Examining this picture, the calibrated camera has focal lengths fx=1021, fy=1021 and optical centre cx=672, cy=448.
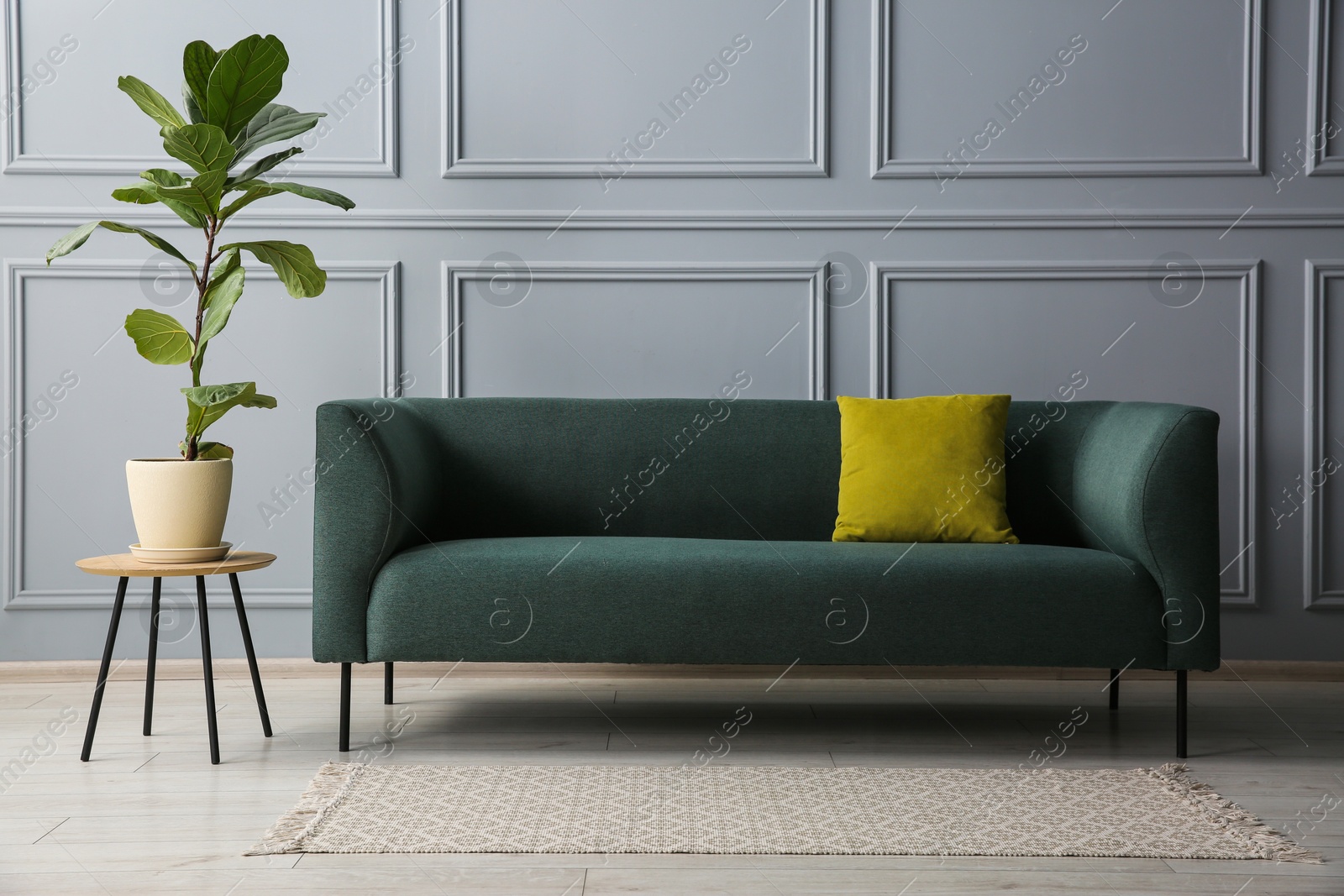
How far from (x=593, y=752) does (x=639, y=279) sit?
4.52ft

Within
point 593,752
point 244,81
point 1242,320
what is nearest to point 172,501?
point 244,81

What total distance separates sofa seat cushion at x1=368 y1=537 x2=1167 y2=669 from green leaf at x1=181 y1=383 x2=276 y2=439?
52 centimetres

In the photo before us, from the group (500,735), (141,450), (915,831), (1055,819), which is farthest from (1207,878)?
(141,450)

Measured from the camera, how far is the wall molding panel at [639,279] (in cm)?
290

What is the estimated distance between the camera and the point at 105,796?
6.02 ft

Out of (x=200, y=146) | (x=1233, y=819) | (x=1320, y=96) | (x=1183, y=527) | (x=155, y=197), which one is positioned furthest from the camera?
(x=1320, y=96)

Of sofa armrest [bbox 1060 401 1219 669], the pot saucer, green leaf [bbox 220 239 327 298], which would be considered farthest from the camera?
green leaf [bbox 220 239 327 298]

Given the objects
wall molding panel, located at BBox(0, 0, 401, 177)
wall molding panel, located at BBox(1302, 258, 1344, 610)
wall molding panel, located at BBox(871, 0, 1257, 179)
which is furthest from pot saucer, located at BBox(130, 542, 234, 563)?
wall molding panel, located at BBox(1302, 258, 1344, 610)

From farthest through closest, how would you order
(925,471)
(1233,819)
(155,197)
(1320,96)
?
1. (1320,96)
2. (925,471)
3. (155,197)
4. (1233,819)

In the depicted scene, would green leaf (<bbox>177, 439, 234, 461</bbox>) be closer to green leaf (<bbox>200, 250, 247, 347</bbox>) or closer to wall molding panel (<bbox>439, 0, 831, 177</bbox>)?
green leaf (<bbox>200, 250, 247, 347</bbox>)

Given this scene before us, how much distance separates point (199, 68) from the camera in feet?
7.39

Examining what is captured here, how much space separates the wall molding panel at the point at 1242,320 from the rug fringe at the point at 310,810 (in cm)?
196

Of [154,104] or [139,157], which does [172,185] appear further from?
[139,157]

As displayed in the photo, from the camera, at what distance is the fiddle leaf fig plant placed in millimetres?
2168
